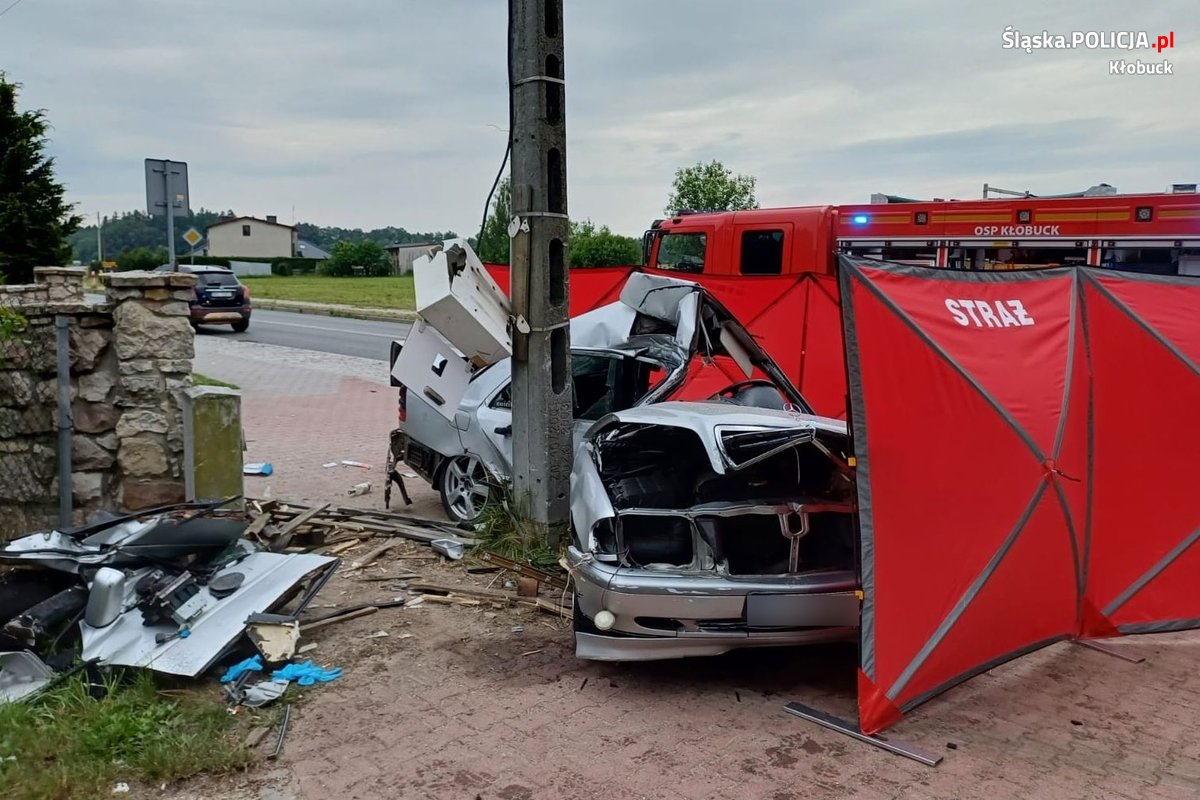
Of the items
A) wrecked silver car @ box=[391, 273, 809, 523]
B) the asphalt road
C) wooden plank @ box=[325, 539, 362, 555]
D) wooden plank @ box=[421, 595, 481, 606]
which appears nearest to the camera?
wooden plank @ box=[421, 595, 481, 606]

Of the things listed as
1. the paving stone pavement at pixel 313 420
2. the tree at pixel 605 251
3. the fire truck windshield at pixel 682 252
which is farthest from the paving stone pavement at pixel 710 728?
the tree at pixel 605 251

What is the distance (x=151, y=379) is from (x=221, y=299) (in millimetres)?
20790

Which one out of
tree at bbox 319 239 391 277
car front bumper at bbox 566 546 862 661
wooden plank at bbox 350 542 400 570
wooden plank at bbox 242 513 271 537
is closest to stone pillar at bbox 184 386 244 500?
wooden plank at bbox 242 513 271 537

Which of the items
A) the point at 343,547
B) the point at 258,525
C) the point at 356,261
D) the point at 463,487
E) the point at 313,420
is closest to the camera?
the point at 258,525

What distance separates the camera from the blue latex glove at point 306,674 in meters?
4.82

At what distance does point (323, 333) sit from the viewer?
2559cm

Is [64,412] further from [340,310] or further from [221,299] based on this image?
[340,310]

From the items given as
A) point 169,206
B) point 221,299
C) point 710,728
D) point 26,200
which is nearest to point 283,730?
point 710,728

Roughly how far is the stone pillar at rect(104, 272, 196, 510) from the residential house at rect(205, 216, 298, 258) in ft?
342

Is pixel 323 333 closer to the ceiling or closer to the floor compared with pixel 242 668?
closer to the ceiling

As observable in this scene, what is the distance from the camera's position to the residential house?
348 ft

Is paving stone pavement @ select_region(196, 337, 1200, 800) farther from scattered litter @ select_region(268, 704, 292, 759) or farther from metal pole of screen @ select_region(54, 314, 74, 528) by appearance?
metal pole of screen @ select_region(54, 314, 74, 528)

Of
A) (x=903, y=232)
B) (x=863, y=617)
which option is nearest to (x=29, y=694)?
(x=863, y=617)

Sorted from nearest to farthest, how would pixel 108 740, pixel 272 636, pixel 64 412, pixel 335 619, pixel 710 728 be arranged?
pixel 108 740 < pixel 710 728 < pixel 272 636 < pixel 335 619 < pixel 64 412
